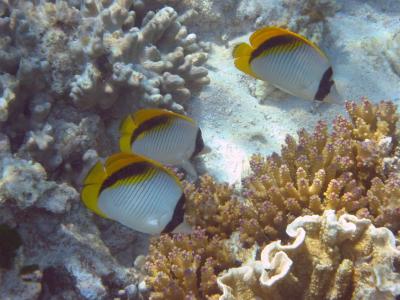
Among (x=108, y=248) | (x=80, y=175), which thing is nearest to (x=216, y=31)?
(x=80, y=175)

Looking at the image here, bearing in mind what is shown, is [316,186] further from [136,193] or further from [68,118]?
[68,118]

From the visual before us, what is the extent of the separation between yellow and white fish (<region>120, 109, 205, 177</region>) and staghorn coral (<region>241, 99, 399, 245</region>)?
918 mm

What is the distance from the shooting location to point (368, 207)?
3506mm

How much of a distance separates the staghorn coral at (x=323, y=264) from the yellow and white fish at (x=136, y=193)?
28.9 inches

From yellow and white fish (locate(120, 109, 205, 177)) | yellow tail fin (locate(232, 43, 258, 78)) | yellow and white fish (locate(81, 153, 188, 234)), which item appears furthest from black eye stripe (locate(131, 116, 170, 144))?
yellow tail fin (locate(232, 43, 258, 78))

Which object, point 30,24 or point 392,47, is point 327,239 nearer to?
point 30,24

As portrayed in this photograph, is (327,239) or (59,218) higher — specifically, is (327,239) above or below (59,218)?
above

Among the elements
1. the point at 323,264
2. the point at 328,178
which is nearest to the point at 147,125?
the point at 323,264

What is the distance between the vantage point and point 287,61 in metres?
2.79

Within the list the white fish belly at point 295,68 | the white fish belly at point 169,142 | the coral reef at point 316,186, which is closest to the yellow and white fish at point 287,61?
the white fish belly at point 295,68

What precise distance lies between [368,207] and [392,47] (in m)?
2.80

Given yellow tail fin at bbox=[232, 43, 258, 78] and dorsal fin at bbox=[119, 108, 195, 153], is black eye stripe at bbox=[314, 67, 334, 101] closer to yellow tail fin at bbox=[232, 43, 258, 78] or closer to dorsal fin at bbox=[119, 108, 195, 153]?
yellow tail fin at bbox=[232, 43, 258, 78]

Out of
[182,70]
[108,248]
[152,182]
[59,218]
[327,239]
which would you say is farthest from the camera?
[182,70]

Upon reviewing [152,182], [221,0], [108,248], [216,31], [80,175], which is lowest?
[108,248]
